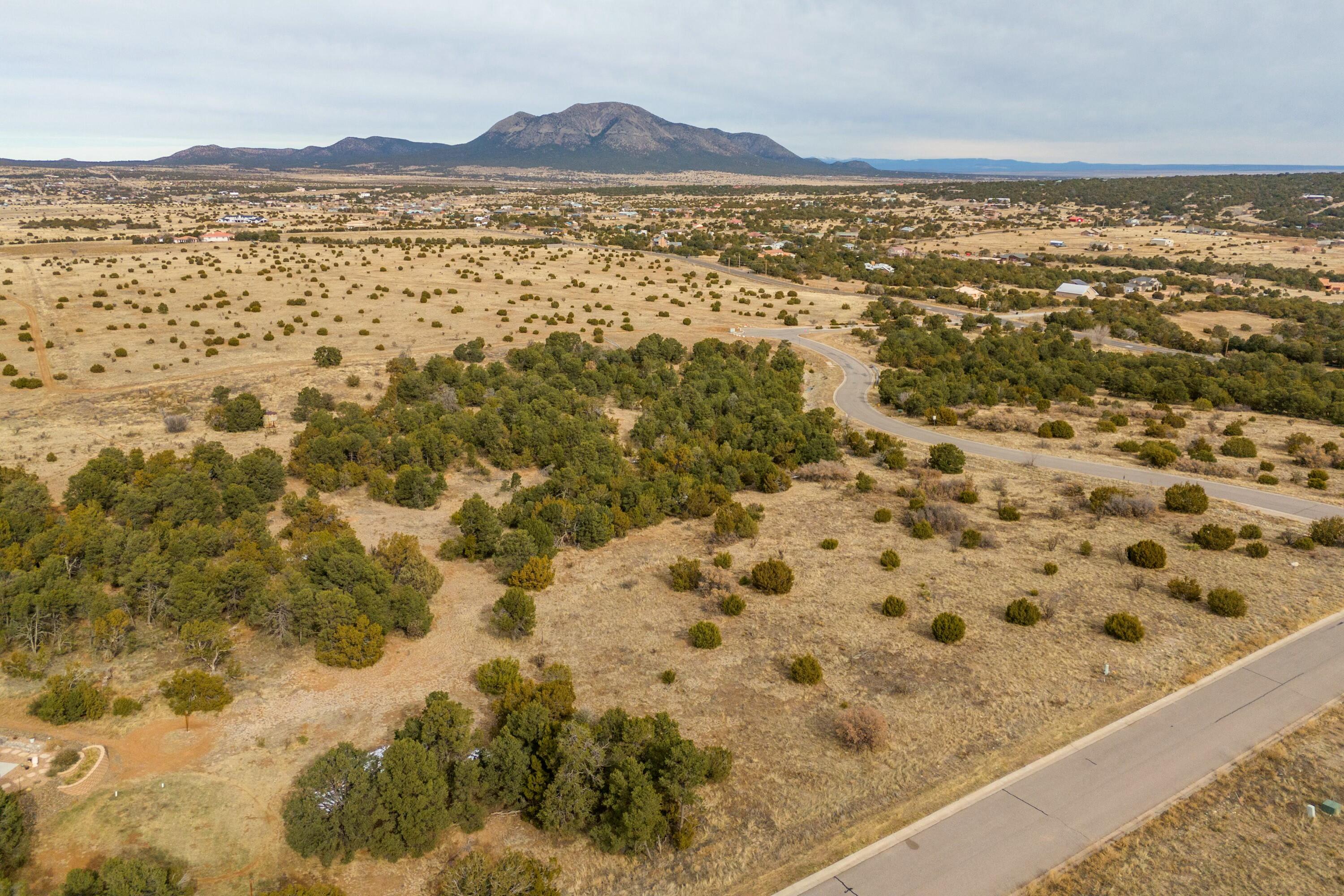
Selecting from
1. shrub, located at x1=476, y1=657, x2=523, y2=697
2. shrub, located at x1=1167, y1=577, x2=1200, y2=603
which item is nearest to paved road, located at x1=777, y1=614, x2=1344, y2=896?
shrub, located at x1=1167, y1=577, x2=1200, y2=603

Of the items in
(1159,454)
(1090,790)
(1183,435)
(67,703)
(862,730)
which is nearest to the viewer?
(1090,790)

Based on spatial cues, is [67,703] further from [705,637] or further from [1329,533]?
[1329,533]

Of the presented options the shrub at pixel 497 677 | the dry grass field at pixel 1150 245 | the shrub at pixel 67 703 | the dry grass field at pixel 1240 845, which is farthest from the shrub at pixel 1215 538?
the dry grass field at pixel 1150 245

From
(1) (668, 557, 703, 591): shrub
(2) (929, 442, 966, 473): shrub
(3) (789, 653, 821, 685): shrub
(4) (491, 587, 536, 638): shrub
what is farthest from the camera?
(2) (929, 442, 966, 473): shrub

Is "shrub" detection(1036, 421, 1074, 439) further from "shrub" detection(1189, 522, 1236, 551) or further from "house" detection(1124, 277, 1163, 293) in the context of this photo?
"house" detection(1124, 277, 1163, 293)

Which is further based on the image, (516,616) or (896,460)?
(896,460)

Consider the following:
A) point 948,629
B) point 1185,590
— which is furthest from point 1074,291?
point 948,629
